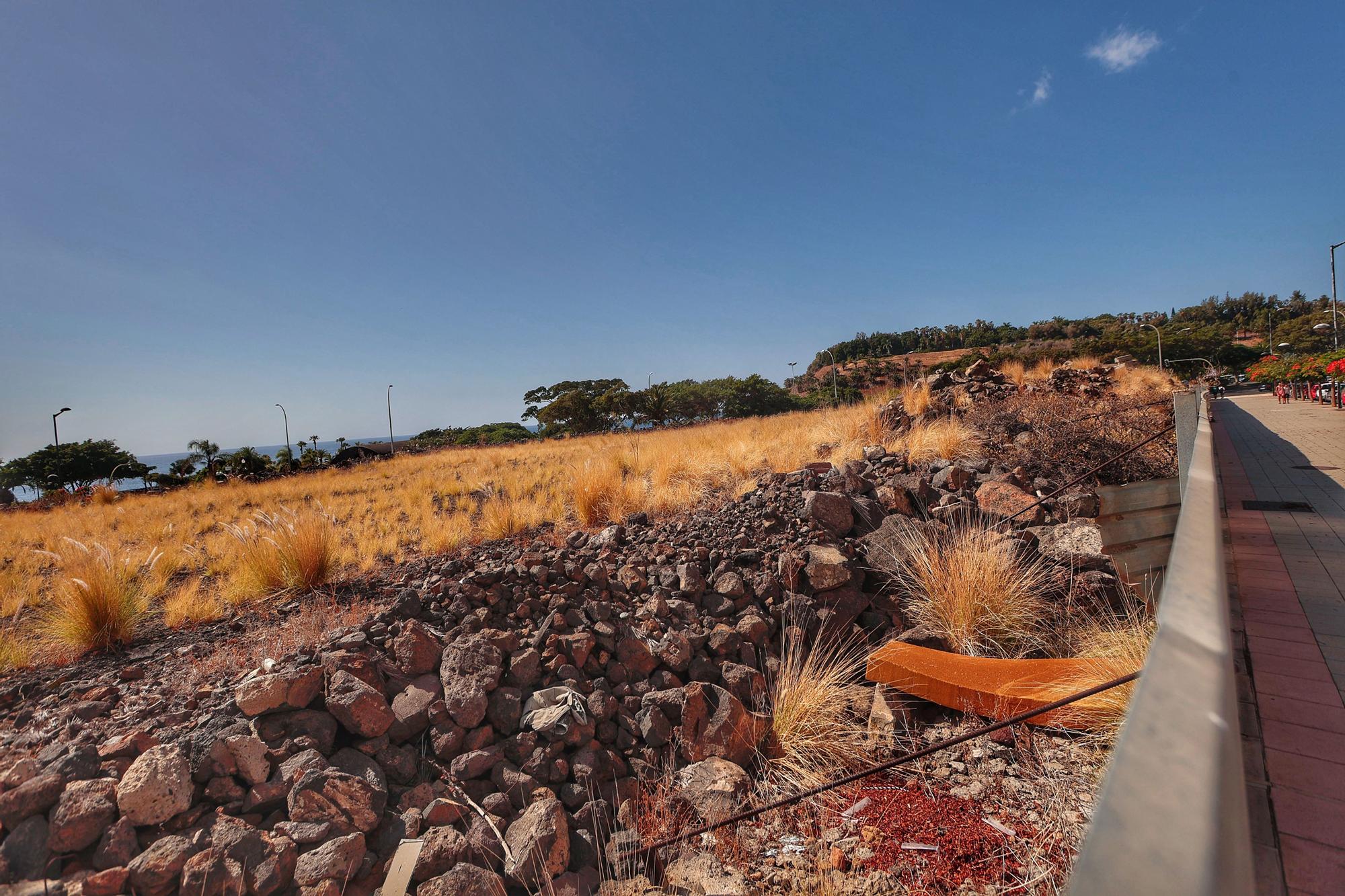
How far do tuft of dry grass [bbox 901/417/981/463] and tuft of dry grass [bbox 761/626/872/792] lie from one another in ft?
14.2

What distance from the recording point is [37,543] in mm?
9188

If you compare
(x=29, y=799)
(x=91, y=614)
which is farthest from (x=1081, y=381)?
(x=91, y=614)

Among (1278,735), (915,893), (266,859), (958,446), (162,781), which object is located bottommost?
(915,893)

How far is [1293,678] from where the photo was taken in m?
2.28

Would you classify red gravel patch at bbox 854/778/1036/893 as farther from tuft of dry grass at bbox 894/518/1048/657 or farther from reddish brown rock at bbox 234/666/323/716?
reddish brown rock at bbox 234/666/323/716

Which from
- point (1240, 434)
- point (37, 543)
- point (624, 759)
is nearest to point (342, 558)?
point (624, 759)

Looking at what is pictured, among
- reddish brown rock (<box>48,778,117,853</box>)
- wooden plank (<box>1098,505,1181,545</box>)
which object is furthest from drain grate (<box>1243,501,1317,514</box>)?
reddish brown rock (<box>48,778,117,853</box>)

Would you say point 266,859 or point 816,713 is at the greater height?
point 266,859

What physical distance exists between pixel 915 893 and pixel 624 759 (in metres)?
1.87

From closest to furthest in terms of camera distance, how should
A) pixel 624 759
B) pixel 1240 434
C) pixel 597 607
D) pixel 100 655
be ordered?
1. pixel 624 759
2. pixel 100 655
3. pixel 597 607
4. pixel 1240 434

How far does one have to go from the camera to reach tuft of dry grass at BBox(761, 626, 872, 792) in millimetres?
3570

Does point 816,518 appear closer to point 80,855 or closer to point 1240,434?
point 80,855

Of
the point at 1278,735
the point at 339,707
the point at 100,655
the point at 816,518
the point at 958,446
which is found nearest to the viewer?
the point at 1278,735

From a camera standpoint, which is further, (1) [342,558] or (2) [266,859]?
(1) [342,558]
